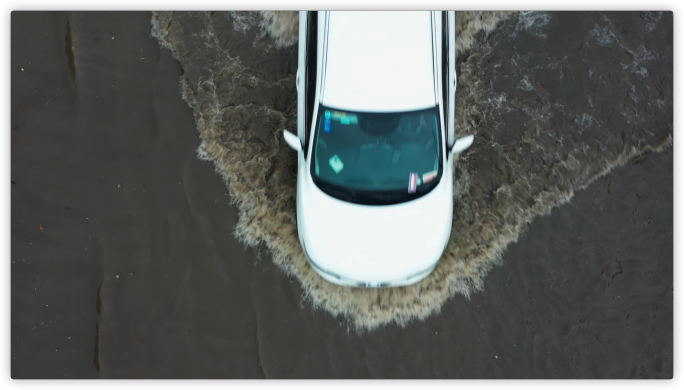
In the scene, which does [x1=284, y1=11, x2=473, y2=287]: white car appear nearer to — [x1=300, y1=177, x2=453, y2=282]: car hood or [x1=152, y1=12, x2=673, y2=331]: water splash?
[x1=300, y1=177, x2=453, y2=282]: car hood

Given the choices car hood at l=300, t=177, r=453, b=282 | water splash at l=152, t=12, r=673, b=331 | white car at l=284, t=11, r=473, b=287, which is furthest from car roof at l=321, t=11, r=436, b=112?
water splash at l=152, t=12, r=673, b=331

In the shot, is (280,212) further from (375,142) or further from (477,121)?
(477,121)

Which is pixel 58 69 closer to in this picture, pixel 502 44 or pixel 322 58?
pixel 322 58

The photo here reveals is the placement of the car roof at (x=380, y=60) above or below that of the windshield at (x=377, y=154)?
above

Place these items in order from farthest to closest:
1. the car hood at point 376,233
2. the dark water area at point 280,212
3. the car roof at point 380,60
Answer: the dark water area at point 280,212, the car hood at point 376,233, the car roof at point 380,60

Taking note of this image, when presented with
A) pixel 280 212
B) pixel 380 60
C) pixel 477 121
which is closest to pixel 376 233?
pixel 280 212

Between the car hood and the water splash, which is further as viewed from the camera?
the water splash

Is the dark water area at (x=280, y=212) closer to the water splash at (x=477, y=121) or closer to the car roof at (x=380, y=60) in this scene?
the water splash at (x=477, y=121)

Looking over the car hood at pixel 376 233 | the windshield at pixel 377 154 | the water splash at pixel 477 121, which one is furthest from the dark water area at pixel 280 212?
the windshield at pixel 377 154
